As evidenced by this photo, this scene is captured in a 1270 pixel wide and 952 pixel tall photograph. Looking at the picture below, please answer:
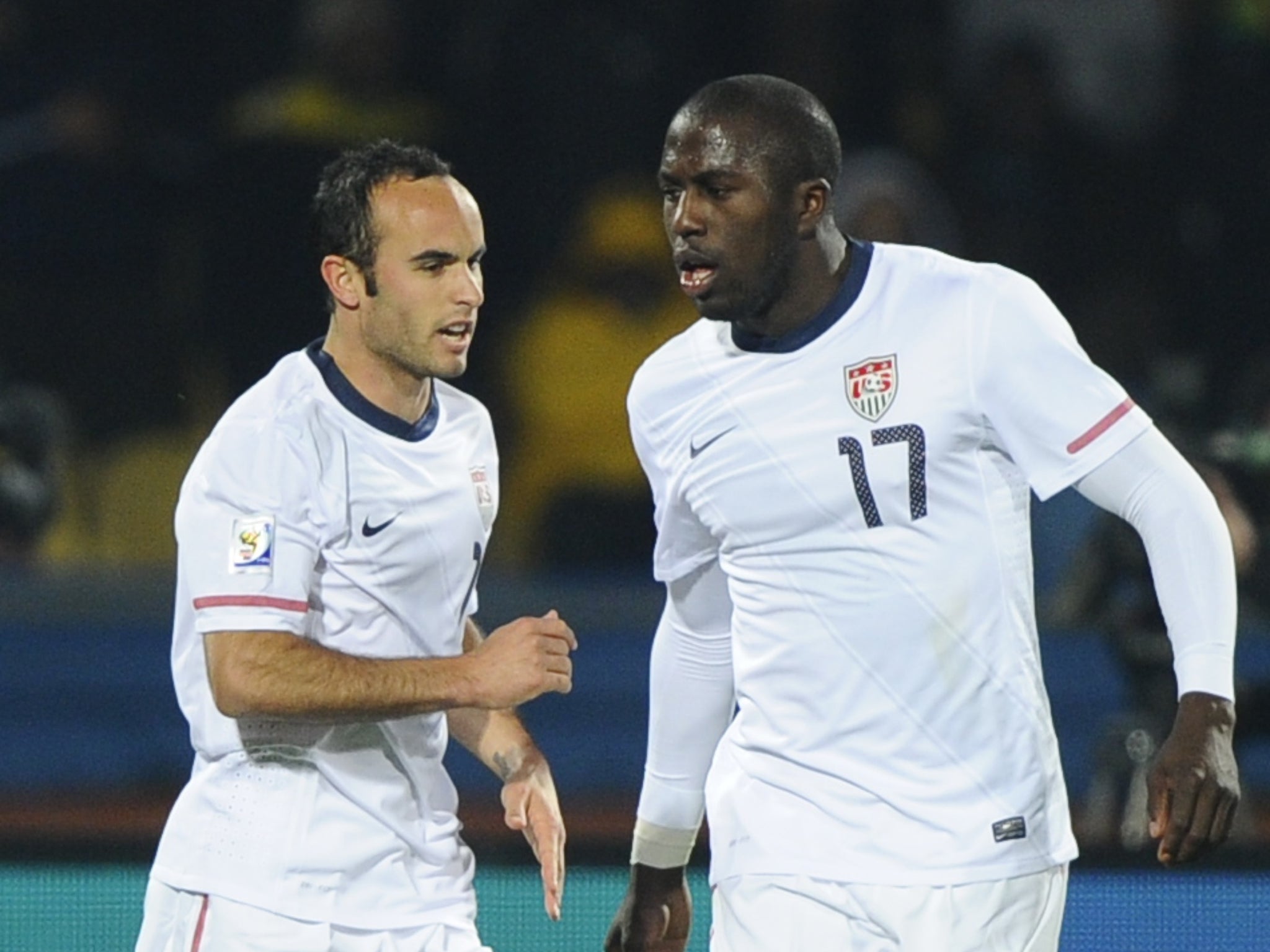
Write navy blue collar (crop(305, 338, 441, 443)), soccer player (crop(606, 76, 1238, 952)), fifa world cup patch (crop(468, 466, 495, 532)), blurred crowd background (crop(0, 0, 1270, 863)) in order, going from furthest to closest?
blurred crowd background (crop(0, 0, 1270, 863)) → fifa world cup patch (crop(468, 466, 495, 532)) → navy blue collar (crop(305, 338, 441, 443)) → soccer player (crop(606, 76, 1238, 952))

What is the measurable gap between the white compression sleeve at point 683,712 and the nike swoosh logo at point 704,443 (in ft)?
0.82

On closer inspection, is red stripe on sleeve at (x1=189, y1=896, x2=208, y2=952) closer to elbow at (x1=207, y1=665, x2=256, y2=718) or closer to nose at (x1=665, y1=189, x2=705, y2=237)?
elbow at (x1=207, y1=665, x2=256, y2=718)

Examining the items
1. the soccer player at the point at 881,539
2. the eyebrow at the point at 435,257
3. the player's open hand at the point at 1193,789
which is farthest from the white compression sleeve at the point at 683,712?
the player's open hand at the point at 1193,789

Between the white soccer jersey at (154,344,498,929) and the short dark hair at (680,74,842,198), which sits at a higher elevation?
the short dark hair at (680,74,842,198)

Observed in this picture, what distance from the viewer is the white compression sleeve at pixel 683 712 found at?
12.8 ft

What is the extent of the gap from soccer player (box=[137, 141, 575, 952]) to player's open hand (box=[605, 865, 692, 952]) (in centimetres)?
23

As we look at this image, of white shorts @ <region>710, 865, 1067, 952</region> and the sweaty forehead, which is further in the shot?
the sweaty forehead

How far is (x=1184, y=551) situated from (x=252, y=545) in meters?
1.34

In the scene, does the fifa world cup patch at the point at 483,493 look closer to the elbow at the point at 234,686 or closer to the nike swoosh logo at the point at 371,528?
the nike swoosh logo at the point at 371,528

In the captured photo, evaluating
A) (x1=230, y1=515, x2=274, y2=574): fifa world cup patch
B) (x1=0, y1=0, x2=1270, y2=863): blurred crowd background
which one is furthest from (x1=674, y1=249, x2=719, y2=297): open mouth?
(x1=0, y1=0, x2=1270, y2=863): blurred crowd background

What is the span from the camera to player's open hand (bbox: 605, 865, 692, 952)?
396cm

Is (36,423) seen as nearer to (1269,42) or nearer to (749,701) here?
(749,701)

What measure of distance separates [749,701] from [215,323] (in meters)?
4.25

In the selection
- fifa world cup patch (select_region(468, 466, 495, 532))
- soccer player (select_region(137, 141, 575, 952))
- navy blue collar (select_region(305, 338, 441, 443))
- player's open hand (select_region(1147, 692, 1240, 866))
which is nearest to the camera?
player's open hand (select_region(1147, 692, 1240, 866))
